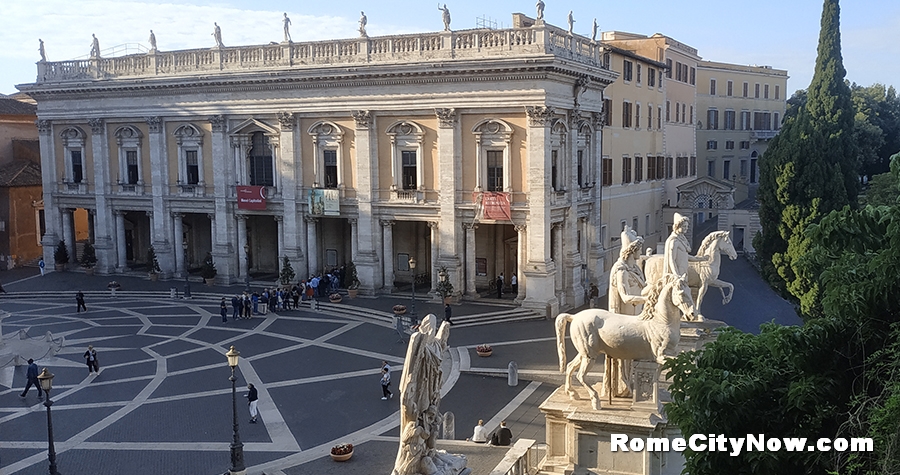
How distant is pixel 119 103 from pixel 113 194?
5.37 m

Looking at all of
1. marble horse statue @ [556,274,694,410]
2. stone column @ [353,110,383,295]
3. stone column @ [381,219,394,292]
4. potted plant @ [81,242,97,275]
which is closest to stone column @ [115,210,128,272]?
potted plant @ [81,242,97,275]

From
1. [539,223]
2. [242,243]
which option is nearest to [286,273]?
[242,243]

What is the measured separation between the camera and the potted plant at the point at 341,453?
1872 centimetres

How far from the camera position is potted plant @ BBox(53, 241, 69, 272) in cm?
→ 4619

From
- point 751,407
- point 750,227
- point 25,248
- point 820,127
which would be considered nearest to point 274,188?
point 25,248

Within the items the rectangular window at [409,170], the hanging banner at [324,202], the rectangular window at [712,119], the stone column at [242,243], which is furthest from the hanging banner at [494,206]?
the rectangular window at [712,119]

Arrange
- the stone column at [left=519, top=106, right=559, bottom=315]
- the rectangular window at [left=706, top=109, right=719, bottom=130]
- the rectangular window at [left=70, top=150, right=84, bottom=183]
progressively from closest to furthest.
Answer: the stone column at [left=519, top=106, right=559, bottom=315], the rectangular window at [left=70, top=150, right=84, bottom=183], the rectangular window at [left=706, top=109, right=719, bottom=130]

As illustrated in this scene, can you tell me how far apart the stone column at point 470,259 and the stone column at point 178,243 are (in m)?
17.4

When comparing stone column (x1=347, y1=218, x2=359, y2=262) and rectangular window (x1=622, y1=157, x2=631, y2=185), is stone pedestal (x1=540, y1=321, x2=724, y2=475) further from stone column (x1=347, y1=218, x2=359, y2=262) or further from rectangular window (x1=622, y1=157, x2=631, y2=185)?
rectangular window (x1=622, y1=157, x2=631, y2=185)

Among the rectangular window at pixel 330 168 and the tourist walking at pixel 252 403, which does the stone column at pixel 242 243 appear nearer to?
the rectangular window at pixel 330 168

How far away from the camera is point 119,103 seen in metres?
43.7

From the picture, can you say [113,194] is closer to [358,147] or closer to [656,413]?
[358,147]

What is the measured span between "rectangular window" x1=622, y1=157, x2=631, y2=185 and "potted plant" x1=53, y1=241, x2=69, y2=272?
1328 inches

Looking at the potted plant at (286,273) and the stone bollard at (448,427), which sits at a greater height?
the potted plant at (286,273)
